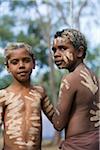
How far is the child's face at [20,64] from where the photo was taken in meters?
1.49

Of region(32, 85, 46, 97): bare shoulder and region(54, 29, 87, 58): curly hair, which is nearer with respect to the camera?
region(54, 29, 87, 58): curly hair

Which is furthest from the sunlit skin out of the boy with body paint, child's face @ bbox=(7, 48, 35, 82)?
child's face @ bbox=(7, 48, 35, 82)

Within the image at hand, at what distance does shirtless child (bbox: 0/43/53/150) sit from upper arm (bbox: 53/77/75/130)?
0.12 meters

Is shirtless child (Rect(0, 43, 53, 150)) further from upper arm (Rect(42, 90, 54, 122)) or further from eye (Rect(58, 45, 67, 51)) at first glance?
eye (Rect(58, 45, 67, 51))

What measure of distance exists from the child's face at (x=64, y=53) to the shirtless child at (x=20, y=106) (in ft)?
0.36

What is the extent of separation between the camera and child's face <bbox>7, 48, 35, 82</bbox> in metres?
1.49

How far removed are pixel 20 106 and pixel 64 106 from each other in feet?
0.65

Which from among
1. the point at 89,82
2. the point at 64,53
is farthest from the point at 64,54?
the point at 89,82

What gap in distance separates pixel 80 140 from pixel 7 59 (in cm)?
41

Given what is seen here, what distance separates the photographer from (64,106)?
1382 millimetres

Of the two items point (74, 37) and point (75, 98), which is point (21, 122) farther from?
point (74, 37)

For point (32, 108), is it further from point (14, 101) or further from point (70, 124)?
point (70, 124)

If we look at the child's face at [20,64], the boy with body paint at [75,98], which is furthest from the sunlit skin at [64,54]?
the child's face at [20,64]

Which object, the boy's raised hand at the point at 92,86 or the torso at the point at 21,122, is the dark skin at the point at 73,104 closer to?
the boy's raised hand at the point at 92,86
